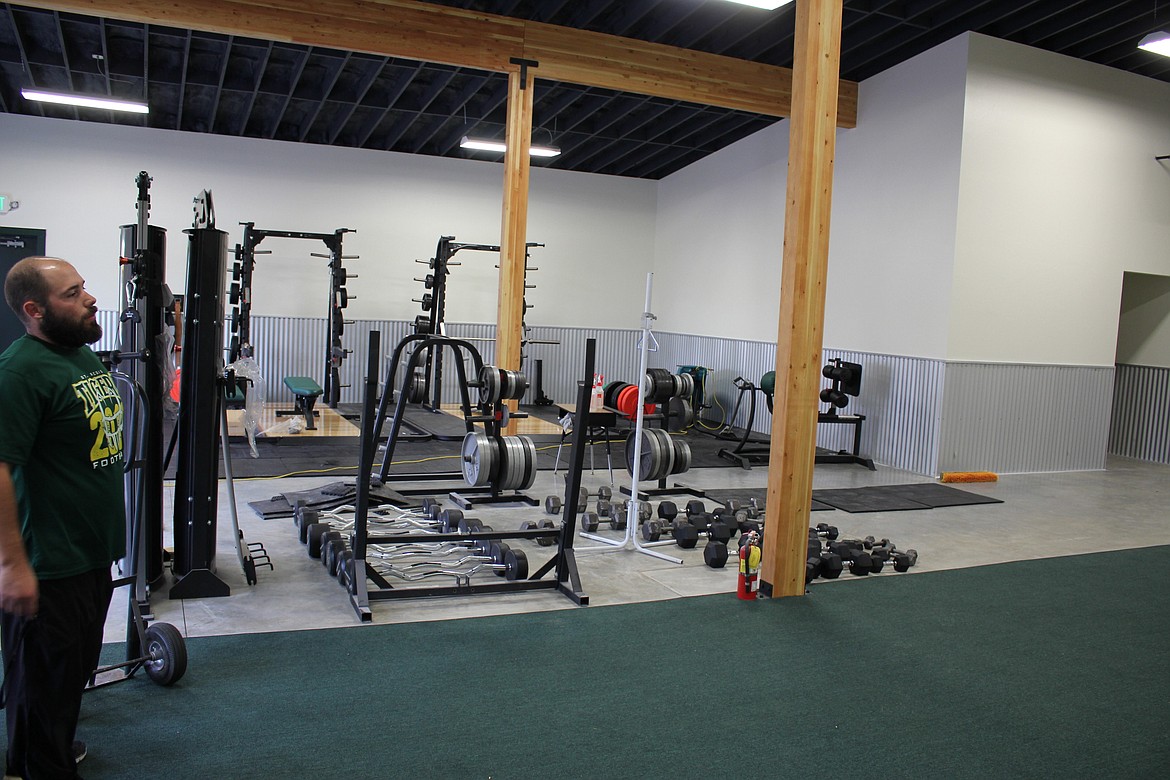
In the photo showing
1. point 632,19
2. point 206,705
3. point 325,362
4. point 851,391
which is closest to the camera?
point 206,705

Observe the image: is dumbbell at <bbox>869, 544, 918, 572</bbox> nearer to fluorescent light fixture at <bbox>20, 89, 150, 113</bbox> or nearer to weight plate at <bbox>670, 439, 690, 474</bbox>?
weight plate at <bbox>670, 439, 690, 474</bbox>

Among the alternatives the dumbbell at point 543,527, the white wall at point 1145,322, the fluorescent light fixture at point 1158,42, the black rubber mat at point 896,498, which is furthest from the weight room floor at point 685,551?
the fluorescent light fixture at point 1158,42

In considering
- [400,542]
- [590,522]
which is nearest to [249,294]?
[590,522]

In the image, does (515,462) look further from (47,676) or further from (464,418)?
(47,676)

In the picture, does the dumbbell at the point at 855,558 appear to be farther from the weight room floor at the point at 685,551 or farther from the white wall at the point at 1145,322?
the white wall at the point at 1145,322

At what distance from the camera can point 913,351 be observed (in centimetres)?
845

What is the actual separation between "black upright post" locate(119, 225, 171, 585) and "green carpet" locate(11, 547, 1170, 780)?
2.67 ft

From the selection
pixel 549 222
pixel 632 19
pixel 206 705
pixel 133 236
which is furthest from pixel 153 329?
pixel 549 222

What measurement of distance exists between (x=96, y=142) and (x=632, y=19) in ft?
24.5

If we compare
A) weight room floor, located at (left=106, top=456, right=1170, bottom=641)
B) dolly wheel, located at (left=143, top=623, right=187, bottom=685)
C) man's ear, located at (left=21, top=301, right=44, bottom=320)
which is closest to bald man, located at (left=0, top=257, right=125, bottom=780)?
man's ear, located at (left=21, top=301, right=44, bottom=320)

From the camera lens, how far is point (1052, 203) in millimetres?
8367

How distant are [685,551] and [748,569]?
3.08 feet

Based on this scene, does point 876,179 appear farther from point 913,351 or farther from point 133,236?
point 133,236

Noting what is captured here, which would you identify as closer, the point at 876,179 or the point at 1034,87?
the point at 1034,87
